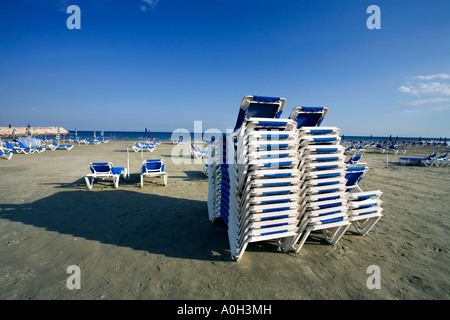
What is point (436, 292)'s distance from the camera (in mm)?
3057

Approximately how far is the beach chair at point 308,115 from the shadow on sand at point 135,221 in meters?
2.99

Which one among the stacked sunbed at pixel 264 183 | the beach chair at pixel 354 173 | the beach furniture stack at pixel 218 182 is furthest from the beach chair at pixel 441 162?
the beach furniture stack at pixel 218 182

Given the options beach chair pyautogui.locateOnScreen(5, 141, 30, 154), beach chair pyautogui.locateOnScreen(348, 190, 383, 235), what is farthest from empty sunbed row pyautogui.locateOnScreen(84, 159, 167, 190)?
beach chair pyautogui.locateOnScreen(5, 141, 30, 154)

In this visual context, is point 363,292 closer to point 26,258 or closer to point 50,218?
point 26,258

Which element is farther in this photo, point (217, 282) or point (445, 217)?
point (445, 217)

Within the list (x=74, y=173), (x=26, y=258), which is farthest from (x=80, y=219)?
(x=74, y=173)

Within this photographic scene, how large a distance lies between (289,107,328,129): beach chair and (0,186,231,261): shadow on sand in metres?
2.99

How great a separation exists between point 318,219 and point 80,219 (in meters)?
5.71

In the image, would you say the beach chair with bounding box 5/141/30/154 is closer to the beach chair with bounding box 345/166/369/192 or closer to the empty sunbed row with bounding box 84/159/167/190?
the empty sunbed row with bounding box 84/159/167/190

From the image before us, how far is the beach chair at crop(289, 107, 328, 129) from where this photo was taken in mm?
4139

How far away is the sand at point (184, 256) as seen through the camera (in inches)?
120

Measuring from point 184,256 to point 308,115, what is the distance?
3.69m

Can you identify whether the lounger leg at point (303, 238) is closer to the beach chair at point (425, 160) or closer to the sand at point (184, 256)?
the sand at point (184, 256)

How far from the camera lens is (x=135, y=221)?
17.5 ft
